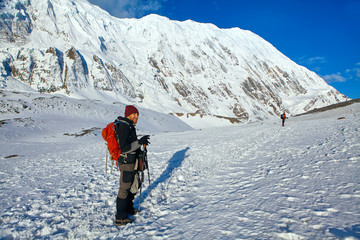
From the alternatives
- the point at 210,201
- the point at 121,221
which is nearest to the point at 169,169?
the point at 210,201

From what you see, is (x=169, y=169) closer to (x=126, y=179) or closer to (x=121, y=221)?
(x=126, y=179)

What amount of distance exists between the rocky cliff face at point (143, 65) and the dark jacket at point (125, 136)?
64.2 m

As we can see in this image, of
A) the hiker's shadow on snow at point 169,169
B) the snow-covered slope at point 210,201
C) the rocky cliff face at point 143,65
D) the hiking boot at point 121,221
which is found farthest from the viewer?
the rocky cliff face at point 143,65

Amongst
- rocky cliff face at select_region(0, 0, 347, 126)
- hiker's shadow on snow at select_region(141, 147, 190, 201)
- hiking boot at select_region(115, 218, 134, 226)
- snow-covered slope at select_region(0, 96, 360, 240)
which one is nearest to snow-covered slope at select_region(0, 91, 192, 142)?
hiker's shadow on snow at select_region(141, 147, 190, 201)

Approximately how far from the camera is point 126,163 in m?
4.25

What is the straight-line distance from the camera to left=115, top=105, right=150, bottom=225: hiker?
161 inches

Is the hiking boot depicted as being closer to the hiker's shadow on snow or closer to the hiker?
the hiker

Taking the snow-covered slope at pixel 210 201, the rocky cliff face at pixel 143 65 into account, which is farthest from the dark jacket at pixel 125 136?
the rocky cliff face at pixel 143 65

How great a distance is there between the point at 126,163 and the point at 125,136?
2.07 feet

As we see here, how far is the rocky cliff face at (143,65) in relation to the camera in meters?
74.6

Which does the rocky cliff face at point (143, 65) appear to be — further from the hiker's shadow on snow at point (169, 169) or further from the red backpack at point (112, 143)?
the red backpack at point (112, 143)

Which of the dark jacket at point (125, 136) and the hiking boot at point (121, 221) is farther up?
the dark jacket at point (125, 136)

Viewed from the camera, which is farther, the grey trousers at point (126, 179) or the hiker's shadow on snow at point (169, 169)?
the hiker's shadow on snow at point (169, 169)

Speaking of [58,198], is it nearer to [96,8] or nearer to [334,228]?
[334,228]
